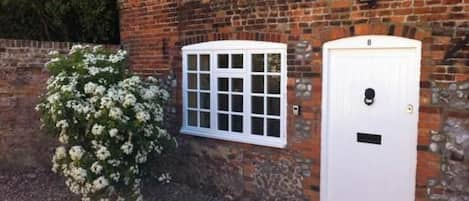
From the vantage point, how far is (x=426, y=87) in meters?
4.85

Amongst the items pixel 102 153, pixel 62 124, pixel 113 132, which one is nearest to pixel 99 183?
pixel 102 153

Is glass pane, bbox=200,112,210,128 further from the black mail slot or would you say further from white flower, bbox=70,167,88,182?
the black mail slot

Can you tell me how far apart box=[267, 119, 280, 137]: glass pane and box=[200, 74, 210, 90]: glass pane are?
1.27 m

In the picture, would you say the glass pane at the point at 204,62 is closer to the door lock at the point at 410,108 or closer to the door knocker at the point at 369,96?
the door knocker at the point at 369,96

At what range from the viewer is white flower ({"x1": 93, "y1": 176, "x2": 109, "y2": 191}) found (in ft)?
18.0

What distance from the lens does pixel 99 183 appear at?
18.0 ft

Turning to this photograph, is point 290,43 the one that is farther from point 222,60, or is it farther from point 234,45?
point 222,60

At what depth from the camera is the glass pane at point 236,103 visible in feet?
21.7

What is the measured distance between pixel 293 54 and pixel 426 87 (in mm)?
1668

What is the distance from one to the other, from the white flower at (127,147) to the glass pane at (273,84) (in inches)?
76.3

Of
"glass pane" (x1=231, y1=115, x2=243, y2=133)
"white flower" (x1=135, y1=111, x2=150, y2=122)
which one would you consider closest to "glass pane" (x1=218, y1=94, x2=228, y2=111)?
"glass pane" (x1=231, y1=115, x2=243, y2=133)

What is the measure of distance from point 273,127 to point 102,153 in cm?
222

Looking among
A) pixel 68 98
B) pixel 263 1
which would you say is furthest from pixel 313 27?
pixel 68 98

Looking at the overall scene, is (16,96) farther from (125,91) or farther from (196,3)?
(196,3)
